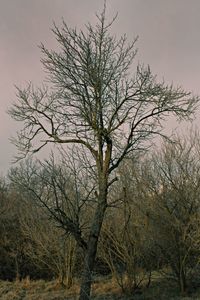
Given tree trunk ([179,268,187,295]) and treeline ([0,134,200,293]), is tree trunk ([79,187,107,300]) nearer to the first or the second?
treeline ([0,134,200,293])

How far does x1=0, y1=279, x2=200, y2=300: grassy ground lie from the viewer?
13812 mm

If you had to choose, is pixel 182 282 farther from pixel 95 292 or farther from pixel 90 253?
pixel 90 253

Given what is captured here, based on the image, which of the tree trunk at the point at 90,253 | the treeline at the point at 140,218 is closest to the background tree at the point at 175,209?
the treeline at the point at 140,218

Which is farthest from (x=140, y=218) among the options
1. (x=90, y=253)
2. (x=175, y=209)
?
(x=90, y=253)

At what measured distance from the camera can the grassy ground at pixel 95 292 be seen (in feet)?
45.3

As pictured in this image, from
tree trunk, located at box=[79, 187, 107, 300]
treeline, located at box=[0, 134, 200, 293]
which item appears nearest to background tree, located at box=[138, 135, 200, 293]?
treeline, located at box=[0, 134, 200, 293]

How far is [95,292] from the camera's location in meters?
15.4

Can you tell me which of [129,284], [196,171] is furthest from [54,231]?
[196,171]

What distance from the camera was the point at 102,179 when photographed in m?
10.8

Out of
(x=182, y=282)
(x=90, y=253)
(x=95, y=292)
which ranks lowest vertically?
(x=95, y=292)

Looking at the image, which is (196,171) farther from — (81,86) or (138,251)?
(81,86)

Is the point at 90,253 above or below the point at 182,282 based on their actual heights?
above

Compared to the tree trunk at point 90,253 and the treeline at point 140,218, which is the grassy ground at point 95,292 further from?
the tree trunk at point 90,253

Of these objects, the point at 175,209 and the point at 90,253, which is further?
the point at 175,209
